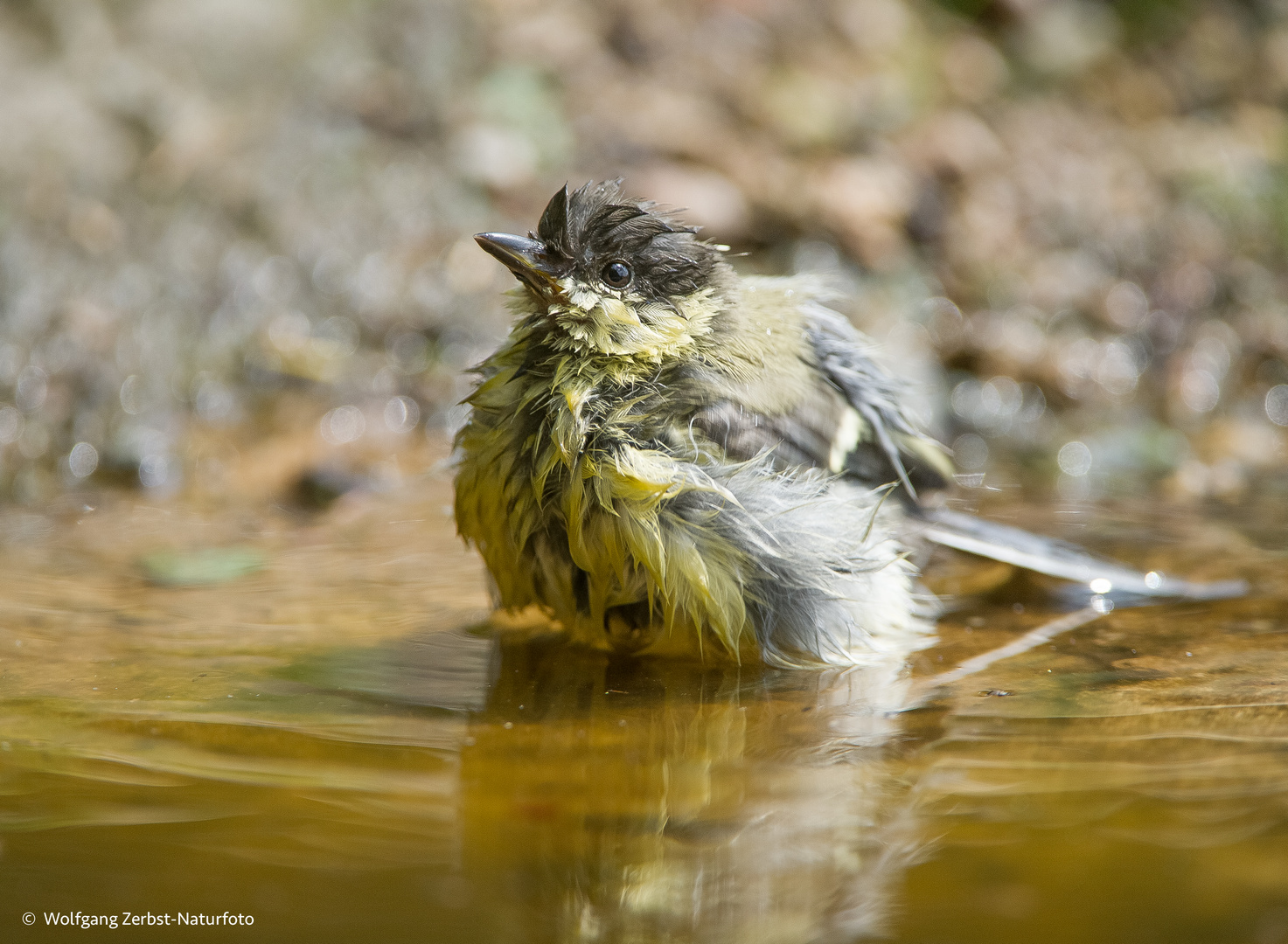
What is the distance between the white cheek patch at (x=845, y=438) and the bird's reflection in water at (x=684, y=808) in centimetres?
67

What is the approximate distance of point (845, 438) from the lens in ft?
11.2

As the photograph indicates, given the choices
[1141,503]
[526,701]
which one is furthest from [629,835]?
[1141,503]

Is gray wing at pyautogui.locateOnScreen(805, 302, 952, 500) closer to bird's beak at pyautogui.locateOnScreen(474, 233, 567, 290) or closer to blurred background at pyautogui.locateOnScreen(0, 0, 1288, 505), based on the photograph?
bird's beak at pyautogui.locateOnScreen(474, 233, 567, 290)

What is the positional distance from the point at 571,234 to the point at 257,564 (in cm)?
160

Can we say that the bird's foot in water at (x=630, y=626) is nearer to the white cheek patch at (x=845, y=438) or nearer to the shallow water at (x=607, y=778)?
the shallow water at (x=607, y=778)

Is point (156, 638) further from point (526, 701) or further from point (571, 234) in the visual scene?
point (571, 234)

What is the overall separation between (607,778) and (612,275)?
159 cm

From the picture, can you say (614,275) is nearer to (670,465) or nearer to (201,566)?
(670,465)

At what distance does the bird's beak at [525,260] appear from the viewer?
3.21 meters

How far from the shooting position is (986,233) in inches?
292

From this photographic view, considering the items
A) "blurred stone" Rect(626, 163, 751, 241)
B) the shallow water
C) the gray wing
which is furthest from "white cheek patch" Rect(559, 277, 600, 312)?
"blurred stone" Rect(626, 163, 751, 241)

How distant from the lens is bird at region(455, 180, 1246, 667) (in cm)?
292

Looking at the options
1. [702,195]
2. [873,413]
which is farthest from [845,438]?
[702,195]

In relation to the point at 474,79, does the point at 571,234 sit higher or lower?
lower
